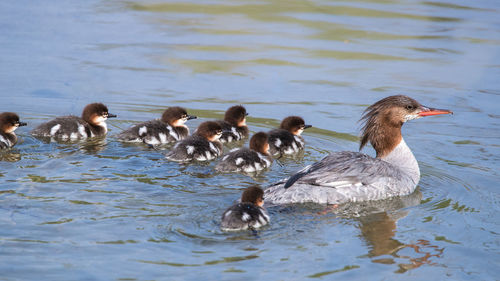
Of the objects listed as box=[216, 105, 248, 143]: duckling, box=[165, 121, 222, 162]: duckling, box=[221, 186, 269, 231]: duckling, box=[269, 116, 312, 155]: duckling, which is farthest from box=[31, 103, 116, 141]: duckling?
box=[221, 186, 269, 231]: duckling

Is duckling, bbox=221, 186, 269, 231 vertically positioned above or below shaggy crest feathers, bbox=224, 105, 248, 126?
below

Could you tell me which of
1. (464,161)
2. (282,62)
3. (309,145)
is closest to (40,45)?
(282,62)

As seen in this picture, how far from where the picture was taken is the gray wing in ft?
21.3

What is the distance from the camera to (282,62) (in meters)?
11.5

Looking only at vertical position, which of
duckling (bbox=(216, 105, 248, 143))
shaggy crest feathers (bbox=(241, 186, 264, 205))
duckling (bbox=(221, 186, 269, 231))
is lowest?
duckling (bbox=(221, 186, 269, 231))

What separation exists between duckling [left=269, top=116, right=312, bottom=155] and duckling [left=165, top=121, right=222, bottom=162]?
1.92 feet

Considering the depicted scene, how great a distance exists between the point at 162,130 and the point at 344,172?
2394 mm

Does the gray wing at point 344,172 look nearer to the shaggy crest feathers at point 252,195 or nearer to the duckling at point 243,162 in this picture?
the shaggy crest feathers at point 252,195

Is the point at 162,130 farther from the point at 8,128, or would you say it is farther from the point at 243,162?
the point at 8,128

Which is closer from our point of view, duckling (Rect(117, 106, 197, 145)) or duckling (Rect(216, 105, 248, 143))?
duckling (Rect(117, 106, 197, 145))

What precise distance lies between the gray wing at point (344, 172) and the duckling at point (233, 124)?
80.7 inches

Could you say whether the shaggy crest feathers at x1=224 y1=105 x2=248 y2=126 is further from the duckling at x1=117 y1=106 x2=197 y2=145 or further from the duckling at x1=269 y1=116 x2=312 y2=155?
the duckling at x1=269 y1=116 x2=312 y2=155

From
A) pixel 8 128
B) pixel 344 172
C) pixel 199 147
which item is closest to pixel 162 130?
pixel 199 147

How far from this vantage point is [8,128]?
25.6 ft
